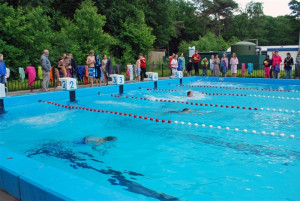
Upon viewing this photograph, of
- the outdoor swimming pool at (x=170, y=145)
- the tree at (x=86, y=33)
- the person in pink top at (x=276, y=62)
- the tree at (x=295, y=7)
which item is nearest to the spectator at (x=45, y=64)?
the outdoor swimming pool at (x=170, y=145)

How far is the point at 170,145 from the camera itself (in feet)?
21.0

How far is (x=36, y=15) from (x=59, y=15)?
902cm

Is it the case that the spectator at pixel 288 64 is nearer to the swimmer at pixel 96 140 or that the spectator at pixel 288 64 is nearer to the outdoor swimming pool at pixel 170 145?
the outdoor swimming pool at pixel 170 145

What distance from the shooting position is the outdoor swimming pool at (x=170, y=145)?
4430mm

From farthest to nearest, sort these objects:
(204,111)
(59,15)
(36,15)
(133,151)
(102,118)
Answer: (59,15), (36,15), (204,111), (102,118), (133,151)

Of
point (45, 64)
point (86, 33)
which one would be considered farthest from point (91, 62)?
point (86, 33)

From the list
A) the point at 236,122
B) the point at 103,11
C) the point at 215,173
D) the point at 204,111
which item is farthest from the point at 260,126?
the point at 103,11

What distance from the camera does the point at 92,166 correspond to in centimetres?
515

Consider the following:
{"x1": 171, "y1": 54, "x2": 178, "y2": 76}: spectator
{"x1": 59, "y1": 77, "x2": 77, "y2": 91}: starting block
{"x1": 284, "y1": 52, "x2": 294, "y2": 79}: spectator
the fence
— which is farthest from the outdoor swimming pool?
{"x1": 171, "y1": 54, "x2": 178, "y2": 76}: spectator

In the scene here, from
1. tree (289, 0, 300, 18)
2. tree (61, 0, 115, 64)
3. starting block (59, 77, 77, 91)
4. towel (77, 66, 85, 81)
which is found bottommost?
starting block (59, 77, 77, 91)

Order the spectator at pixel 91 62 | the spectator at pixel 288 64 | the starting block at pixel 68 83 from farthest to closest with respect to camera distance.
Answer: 1. the spectator at pixel 288 64
2. the spectator at pixel 91 62
3. the starting block at pixel 68 83

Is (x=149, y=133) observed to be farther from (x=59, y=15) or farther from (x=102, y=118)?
(x=59, y=15)

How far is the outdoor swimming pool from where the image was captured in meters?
4.43

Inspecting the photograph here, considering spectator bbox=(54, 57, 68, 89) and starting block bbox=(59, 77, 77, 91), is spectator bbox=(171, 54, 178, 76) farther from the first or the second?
starting block bbox=(59, 77, 77, 91)
